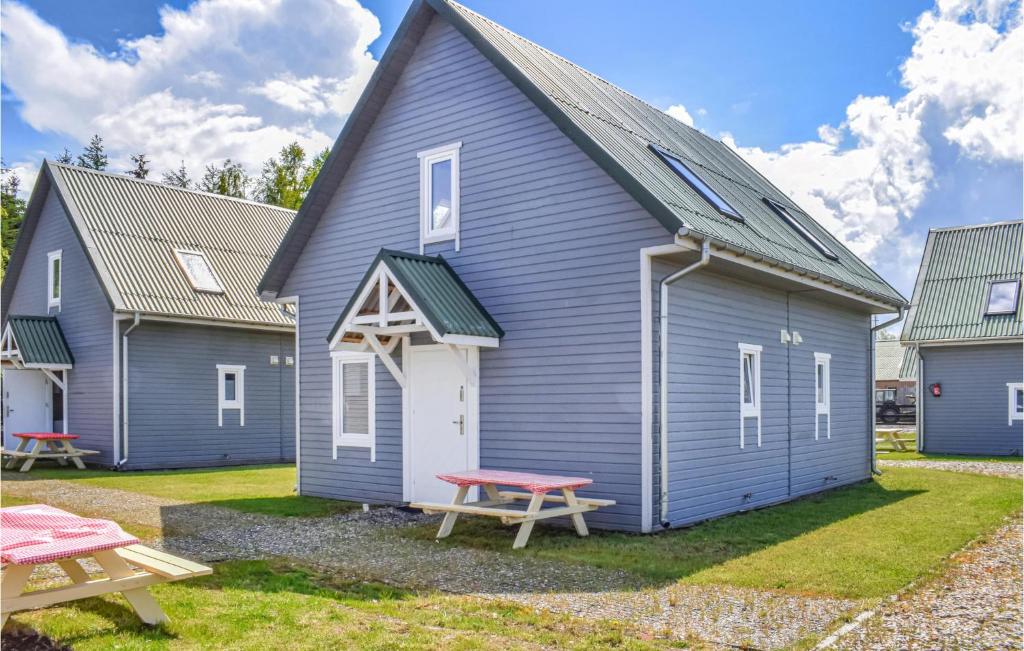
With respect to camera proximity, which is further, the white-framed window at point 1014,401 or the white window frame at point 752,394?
the white-framed window at point 1014,401

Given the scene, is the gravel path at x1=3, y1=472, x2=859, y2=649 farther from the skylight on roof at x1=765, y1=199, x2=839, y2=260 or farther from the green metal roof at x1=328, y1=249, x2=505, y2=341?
the skylight on roof at x1=765, y1=199, x2=839, y2=260

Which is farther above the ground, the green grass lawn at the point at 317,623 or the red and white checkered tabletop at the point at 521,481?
the red and white checkered tabletop at the point at 521,481

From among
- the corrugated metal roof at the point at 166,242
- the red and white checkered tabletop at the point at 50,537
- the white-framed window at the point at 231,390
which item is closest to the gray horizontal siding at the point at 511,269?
the red and white checkered tabletop at the point at 50,537

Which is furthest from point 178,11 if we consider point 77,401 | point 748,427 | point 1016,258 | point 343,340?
point 1016,258

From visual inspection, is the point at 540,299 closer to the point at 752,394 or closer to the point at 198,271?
the point at 752,394

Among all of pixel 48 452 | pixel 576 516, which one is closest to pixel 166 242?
pixel 48 452

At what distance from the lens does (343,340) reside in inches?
496

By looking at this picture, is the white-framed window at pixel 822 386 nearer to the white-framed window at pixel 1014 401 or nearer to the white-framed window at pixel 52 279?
the white-framed window at pixel 1014 401

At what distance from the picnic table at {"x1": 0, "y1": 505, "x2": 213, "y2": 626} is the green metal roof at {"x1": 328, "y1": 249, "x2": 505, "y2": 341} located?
488 cm

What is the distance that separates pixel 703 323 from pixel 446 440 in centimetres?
387

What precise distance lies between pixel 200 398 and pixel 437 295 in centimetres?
1135

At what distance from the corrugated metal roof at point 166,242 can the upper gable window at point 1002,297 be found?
1829 cm

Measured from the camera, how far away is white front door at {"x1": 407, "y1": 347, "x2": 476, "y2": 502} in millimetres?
12445

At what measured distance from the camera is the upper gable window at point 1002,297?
929 inches
